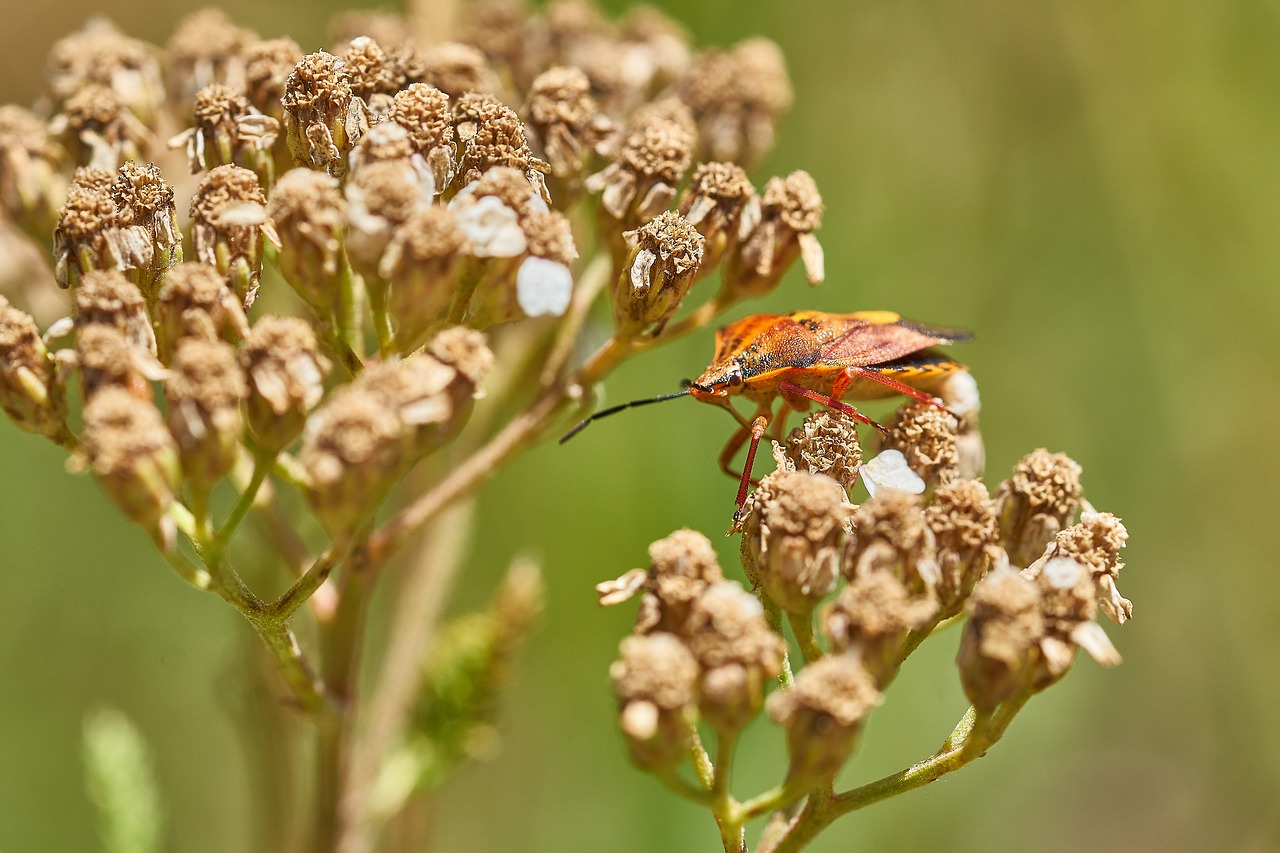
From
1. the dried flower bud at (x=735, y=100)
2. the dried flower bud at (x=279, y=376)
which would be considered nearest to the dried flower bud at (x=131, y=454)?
the dried flower bud at (x=279, y=376)

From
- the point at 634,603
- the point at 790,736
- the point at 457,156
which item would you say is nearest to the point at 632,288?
the point at 457,156

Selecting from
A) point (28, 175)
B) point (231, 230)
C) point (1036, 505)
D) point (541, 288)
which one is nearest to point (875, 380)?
point (1036, 505)

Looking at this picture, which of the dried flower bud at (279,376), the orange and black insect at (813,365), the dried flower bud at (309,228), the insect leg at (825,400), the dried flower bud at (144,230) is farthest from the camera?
the orange and black insect at (813,365)

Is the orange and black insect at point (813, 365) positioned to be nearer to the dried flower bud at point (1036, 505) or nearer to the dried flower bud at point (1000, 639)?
the dried flower bud at point (1036, 505)

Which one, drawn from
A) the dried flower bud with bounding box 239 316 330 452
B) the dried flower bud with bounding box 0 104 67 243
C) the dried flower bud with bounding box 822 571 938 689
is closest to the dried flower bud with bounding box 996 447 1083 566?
the dried flower bud with bounding box 822 571 938 689

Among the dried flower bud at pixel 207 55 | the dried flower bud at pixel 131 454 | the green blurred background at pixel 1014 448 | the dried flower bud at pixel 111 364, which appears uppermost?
the dried flower bud at pixel 207 55

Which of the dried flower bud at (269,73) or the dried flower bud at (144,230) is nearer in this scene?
the dried flower bud at (144,230)

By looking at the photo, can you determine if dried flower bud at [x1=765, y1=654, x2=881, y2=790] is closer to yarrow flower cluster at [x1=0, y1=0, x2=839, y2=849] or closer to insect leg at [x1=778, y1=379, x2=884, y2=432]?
yarrow flower cluster at [x1=0, y1=0, x2=839, y2=849]
